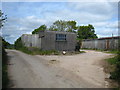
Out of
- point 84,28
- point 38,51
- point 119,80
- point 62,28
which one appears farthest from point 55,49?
point 84,28

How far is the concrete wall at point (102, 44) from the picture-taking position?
86.1 feet

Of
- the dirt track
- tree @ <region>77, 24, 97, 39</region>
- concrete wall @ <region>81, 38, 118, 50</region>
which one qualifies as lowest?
the dirt track

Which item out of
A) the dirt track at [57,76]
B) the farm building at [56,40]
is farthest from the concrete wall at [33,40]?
the dirt track at [57,76]

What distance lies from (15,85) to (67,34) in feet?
58.8

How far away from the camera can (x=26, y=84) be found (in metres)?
5.98

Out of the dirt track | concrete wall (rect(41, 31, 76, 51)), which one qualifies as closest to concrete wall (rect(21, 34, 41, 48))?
concrete wall (rect(41, 31, 76, 51))

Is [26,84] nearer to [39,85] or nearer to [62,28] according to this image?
[39,85]

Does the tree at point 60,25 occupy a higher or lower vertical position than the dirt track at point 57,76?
higher

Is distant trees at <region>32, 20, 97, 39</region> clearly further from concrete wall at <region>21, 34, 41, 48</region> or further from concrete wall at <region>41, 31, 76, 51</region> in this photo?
concrete wall at <region>41, 31, 76, 51</region>

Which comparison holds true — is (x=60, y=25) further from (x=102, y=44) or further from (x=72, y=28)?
(x=102, y=44)

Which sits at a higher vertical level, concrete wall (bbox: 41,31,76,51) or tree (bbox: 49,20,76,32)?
tree (bbox: 49,20,76,32)

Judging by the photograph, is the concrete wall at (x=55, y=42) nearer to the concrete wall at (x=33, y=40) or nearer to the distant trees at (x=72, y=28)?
the concrete wall at (x=33, y=40)

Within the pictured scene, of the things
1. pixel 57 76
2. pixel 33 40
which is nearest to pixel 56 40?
pixel 33 40

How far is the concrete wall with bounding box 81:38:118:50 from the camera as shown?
86.1ft
